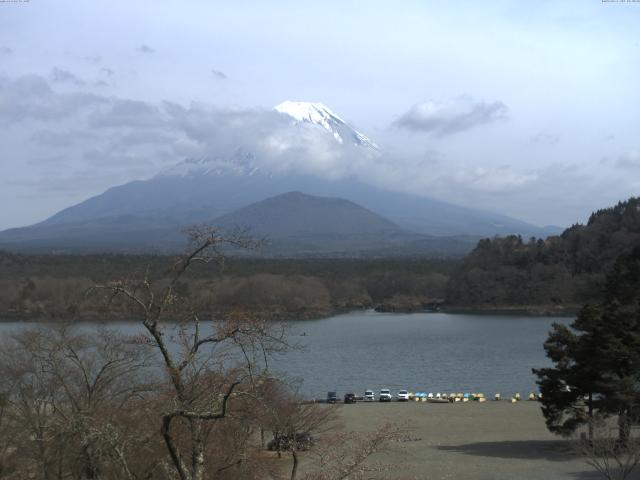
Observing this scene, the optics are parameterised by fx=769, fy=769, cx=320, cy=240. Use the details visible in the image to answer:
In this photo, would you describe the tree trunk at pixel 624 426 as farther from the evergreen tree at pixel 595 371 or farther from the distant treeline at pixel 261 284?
the distant treeline at pixel 261 284

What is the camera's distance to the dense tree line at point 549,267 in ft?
183

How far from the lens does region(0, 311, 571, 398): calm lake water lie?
25.2 metres

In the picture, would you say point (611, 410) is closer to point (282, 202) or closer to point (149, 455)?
point (149, 455)

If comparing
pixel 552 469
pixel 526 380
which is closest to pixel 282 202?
pixel 526 380

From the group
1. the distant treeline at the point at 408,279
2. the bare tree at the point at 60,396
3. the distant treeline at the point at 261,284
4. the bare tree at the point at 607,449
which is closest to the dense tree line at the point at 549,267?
the distant treeline at the point at 408,279

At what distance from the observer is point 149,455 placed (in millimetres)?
6586

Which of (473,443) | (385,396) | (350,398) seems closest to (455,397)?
(385,396)

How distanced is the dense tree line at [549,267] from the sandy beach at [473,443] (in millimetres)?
35762

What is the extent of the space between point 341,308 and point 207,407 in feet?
178

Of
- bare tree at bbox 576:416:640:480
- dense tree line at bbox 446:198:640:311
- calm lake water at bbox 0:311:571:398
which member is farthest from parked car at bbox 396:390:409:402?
dense tree line at bbox 446:198:640:311

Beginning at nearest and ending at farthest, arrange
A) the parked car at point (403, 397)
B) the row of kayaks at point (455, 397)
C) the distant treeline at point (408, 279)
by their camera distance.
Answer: the row of kayaks at point (455, 397)
the parked car at point (403, 397)
the distant treeline at point (408, 279)

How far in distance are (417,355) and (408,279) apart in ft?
105

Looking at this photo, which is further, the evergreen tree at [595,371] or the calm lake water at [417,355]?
the calm lake water at [417,355]

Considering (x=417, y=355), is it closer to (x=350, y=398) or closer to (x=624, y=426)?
(x=350, y=398)
